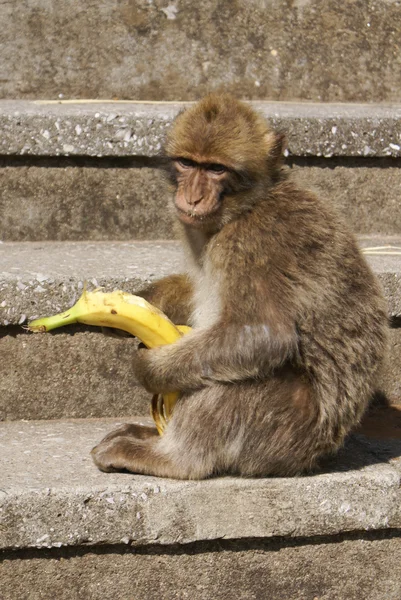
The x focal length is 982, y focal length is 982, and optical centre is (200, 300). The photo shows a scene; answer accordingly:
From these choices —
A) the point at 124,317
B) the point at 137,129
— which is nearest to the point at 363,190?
the point at 137,129

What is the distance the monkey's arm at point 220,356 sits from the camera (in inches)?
113

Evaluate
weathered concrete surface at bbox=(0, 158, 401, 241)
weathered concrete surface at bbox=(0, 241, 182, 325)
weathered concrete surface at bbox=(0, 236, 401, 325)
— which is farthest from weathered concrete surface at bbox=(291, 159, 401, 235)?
weathered concrete surface at bbox=(0, 241, 182, 325)

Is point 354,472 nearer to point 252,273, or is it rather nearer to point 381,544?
point 381,544

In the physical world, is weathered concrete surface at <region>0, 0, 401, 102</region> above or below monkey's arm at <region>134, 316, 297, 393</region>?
above

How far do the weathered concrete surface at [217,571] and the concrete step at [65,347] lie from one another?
76 centimetres

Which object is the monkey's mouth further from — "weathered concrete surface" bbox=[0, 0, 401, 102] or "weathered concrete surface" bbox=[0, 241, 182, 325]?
"weathered concrete surface" bbox=[0, 0, 401, 102]

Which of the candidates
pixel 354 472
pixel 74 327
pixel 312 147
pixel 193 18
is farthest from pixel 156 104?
pixel 354 472

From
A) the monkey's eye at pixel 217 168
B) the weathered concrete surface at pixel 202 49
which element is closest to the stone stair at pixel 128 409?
the weathered concrete surface at pixel 202 49

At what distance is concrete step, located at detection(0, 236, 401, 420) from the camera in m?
3.38

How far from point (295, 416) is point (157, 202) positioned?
1401 millimetres

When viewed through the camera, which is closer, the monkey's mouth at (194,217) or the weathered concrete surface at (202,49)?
the monkey's mouth at (194,217)

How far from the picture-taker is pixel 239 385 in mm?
2959

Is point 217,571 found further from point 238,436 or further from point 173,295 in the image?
point 173,295

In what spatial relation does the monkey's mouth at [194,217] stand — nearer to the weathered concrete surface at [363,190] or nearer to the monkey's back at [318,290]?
the monkey's back at [318,290]
